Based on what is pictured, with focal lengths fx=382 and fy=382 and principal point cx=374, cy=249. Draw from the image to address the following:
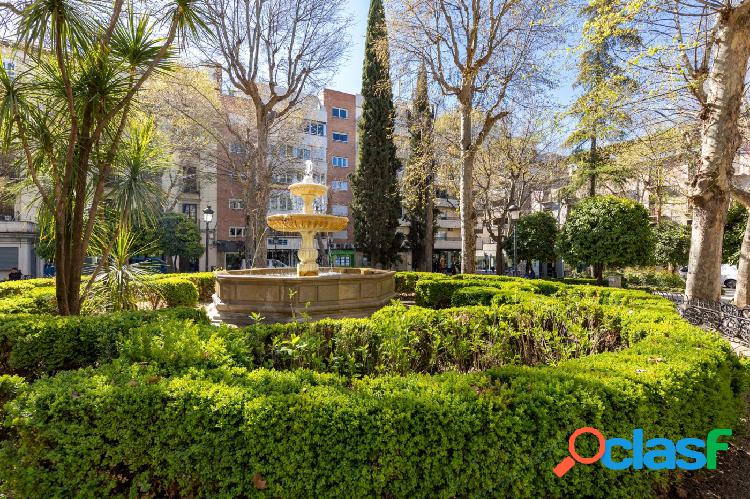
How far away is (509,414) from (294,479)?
1.40m

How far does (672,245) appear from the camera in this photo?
21.4 meters

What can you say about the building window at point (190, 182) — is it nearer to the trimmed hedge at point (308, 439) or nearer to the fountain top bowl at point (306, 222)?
the fountain top bowl at point (306, 222)

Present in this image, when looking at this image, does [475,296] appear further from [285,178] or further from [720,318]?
[285,178]

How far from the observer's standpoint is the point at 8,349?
14.2ft

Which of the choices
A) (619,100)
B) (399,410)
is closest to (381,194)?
(619,100)

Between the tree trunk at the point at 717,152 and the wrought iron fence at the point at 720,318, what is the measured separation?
40 cm

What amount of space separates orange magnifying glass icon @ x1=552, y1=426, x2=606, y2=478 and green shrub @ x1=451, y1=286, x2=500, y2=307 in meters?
5.93

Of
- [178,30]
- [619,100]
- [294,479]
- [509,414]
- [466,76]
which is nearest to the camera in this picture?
[294,479]

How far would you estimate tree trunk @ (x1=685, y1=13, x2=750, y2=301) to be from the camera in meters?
7.97

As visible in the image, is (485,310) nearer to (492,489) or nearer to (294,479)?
(492,489)

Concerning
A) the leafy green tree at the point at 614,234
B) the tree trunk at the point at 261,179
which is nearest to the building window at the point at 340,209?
the tree trunk at the point at 261,179

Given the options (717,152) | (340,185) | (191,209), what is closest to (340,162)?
(340,185)

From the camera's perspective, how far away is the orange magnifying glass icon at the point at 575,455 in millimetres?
2436

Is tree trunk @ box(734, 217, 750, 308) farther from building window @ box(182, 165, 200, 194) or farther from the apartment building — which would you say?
building window @ box(182, 165, 200, 194)
